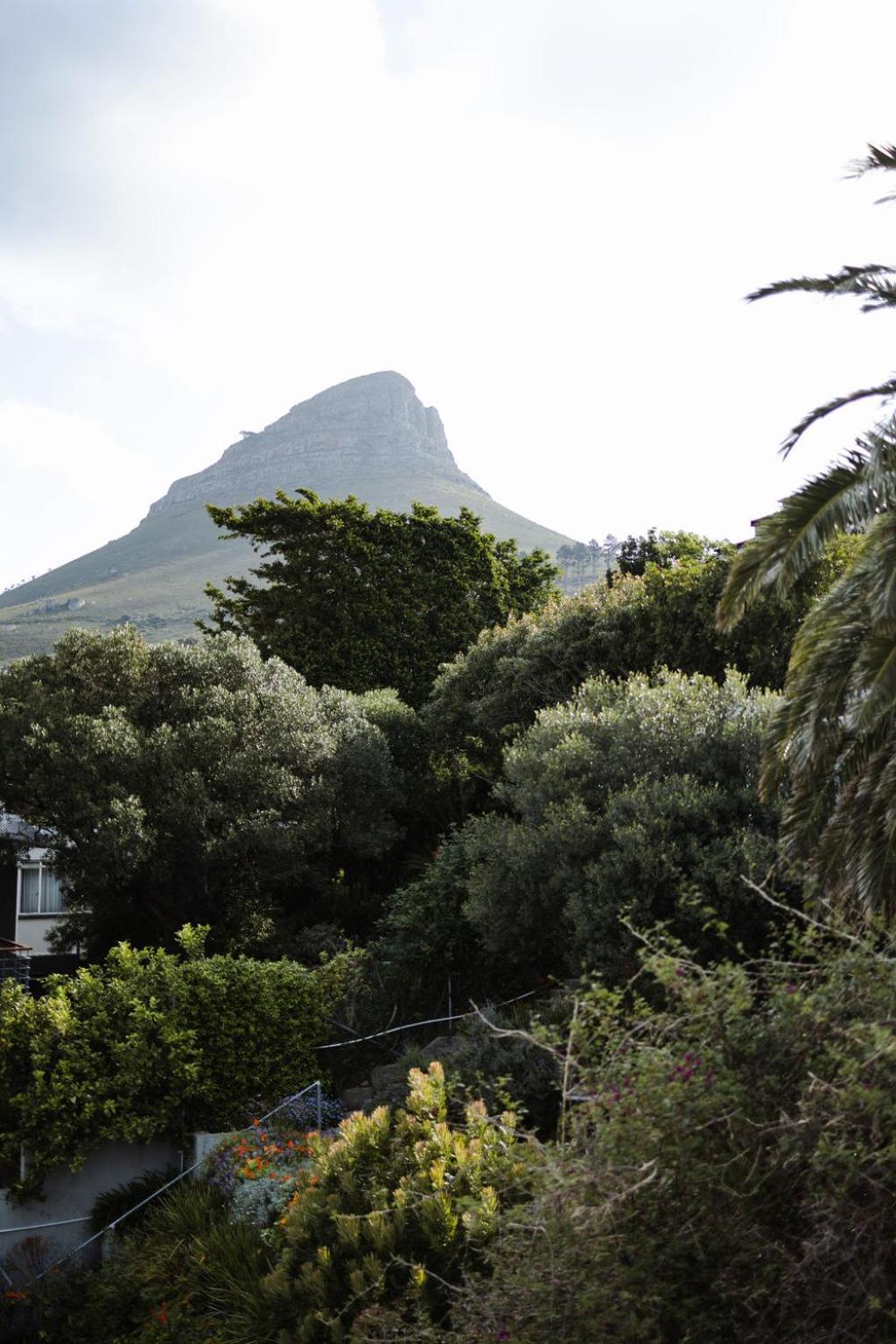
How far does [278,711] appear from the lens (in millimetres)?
22578

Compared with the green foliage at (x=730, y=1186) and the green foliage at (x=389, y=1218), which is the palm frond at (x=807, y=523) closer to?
the green foliage at (x=730, y=1186)

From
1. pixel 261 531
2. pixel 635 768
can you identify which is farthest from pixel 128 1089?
pixel 261 531

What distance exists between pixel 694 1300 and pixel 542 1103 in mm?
7413

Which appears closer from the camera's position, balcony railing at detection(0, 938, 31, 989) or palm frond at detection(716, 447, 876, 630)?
palm frond at detection(716, 447, 876, 630)

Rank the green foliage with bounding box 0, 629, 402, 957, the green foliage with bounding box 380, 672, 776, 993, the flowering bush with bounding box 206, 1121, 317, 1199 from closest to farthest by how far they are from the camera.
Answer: the flowering bush with bounding box 206, 1121, 317, 1199 < the green foliage with bounding box 380, 672, 776, 993 < the green foliage with bounding box 0, 629, 402, 957

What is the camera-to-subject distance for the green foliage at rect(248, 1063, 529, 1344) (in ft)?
26.3

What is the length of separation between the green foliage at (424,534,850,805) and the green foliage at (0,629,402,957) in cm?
240

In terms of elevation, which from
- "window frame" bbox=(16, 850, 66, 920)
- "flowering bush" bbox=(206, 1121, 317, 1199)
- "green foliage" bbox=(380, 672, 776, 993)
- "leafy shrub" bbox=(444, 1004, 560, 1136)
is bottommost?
"window frame" bbox=(16, 850, 66, 920)

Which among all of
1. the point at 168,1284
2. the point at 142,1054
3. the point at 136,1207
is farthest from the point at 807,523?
the point at 136,1207

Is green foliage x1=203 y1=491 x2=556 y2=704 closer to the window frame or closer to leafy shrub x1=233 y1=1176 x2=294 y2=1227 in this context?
the window frame

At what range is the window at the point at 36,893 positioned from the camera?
33.7 meters

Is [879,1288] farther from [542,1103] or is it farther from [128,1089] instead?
[128,1089]

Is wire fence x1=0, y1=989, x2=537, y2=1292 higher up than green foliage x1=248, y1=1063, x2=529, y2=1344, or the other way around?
green foliage x1=248, y1=1063, x2=529, y2=1344

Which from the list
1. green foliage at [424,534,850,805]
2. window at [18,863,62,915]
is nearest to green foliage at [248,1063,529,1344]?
green foliage at [424,534,850,805]
